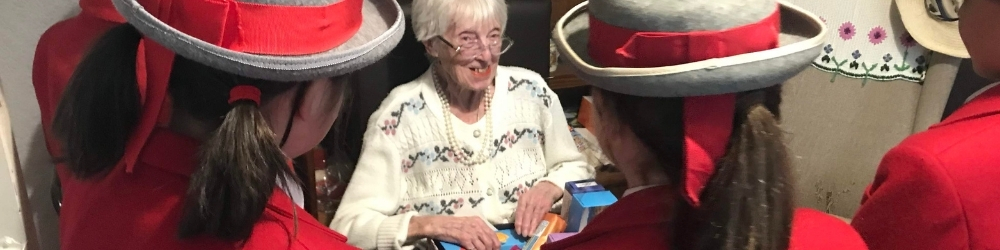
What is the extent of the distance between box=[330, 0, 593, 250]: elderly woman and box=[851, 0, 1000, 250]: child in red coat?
2.65 feet

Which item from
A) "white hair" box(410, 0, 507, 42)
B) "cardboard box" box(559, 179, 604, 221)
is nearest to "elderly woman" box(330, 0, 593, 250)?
"white hair" box(410, 0, 507, 42)

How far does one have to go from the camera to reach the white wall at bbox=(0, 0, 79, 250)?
1.22 metres

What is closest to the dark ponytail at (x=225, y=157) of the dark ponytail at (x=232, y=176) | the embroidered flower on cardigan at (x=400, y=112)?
the dark ponytail at (x=232, y=176)

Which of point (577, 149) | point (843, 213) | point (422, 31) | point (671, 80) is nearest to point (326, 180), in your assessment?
point (422, 31)

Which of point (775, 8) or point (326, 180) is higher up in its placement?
point (775, 8)

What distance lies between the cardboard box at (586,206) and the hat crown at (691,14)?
671mm

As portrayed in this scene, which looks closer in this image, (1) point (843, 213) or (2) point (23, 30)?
(2) point (23, 30)

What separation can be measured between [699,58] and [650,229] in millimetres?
208

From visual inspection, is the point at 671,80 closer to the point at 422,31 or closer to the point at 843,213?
the point at 422,31

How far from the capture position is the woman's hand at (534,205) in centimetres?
162

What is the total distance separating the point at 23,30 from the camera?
123 cm

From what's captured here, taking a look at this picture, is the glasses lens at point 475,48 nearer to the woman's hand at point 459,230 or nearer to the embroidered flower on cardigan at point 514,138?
the embroidered flower on cardigan at point 514,138

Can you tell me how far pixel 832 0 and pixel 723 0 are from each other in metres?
1.25

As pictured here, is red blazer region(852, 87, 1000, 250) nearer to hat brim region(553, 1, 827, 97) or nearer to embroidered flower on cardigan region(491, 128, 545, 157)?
hat brim region(553, 1, 827, 97)
